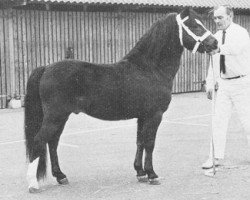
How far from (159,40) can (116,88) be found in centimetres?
76

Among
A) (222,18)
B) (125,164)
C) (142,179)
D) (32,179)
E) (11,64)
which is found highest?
(222,18)

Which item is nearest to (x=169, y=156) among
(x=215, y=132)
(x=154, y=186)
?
(x=215, y=132)

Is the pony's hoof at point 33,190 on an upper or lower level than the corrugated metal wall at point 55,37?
lower

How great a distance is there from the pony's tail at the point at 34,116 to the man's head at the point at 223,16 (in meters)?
2.40

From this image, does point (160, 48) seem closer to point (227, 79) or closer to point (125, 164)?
point (227, 79)

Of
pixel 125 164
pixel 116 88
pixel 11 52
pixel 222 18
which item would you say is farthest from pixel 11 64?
pixel 116 88

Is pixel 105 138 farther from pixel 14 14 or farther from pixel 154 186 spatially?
pixel 14 14

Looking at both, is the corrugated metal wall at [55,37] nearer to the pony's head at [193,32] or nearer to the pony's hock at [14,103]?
the pony's hock at [14,103]

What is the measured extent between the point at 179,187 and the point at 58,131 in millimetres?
1579

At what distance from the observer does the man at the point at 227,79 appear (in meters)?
7.11

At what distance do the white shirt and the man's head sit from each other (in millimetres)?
81

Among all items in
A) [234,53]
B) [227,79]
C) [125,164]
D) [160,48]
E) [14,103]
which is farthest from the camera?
[14,103]

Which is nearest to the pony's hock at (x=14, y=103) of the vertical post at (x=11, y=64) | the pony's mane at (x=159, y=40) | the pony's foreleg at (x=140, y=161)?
the vertical post at (x=11, y=64)

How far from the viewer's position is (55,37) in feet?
52.1
